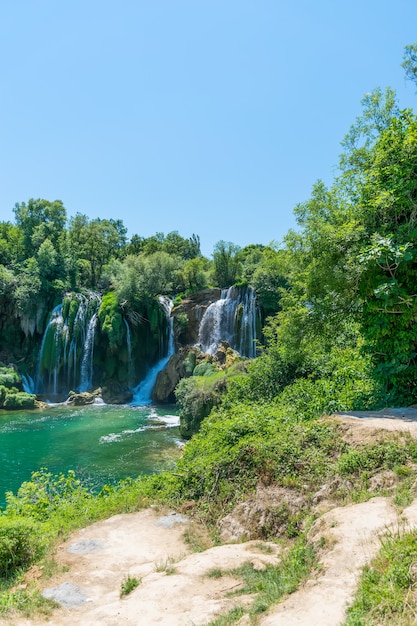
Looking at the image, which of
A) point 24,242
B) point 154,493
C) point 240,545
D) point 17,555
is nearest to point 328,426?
point 240,545

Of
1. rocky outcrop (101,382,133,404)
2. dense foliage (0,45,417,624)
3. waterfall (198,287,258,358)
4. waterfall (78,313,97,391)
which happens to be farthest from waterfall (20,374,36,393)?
dense foliage (0,45,417,624)

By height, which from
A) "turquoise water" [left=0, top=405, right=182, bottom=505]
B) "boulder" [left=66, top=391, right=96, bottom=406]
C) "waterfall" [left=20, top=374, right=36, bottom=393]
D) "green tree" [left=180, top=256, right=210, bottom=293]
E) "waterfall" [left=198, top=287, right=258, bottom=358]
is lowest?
"turquoise water" [left=0, top=405, right=182, bottom=505]

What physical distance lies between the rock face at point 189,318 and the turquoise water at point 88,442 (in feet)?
25.5

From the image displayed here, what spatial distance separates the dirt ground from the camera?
3.27m

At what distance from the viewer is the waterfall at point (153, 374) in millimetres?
31800

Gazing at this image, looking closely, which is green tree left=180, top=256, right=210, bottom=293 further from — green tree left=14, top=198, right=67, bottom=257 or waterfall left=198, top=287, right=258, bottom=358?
green tree left=14, top=198, right=67, bottom=257

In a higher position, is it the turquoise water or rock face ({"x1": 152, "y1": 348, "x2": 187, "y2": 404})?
rock face ({"x1": 152, "y1": 348, "x2": 187, "y2": 404})

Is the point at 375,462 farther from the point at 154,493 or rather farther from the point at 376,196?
the point at 376,196

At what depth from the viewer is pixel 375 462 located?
19.4ft

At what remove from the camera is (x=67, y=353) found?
3294 cm

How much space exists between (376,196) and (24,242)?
43.7 m

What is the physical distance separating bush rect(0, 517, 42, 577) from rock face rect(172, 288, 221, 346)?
28.0 metres

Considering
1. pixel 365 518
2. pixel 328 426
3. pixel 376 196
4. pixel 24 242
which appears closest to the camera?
pixel 365 518

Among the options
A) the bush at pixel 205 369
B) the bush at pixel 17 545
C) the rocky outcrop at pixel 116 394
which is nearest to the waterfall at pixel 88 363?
the rocky outcrop at pixel 116 394
